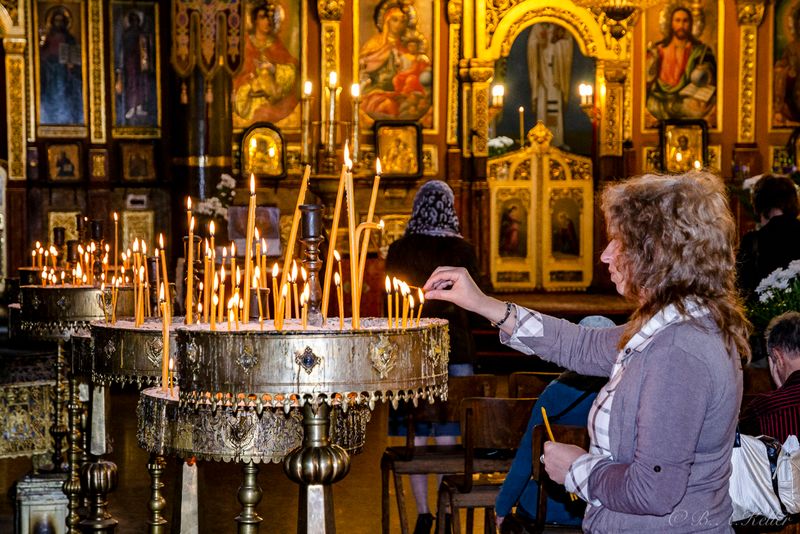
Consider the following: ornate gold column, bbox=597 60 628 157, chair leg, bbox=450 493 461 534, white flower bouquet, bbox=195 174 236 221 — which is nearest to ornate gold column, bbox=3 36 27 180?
white flower bouquet, bbox=195 174 236 221

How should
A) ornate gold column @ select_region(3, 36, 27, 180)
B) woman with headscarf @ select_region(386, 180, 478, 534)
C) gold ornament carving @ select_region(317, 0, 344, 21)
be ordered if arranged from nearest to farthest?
1. woman with headscarf @ select_region(386, 180, 478, 534)
2. ornate gold column @ select_region(3, 36, 27, 180)
3. gold ornament carving @ select_region(317, 0, 344, 21)

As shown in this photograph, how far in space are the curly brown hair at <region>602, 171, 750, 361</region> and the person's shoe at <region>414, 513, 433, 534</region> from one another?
321 cm

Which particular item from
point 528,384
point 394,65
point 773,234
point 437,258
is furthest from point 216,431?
point 394,65

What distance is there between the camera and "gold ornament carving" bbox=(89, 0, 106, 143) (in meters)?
14.6

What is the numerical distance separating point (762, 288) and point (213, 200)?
27.0 feet

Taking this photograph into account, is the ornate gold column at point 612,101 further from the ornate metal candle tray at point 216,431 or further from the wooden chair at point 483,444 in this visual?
the ornate metal candle tray at point 216,431

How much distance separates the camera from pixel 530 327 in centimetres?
339

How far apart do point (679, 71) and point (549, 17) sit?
1.77 meters

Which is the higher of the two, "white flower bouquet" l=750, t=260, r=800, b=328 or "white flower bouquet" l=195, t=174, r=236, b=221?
"white flower bouquet" l=195, t=174, r=236, b=221

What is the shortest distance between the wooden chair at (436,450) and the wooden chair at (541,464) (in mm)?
1212

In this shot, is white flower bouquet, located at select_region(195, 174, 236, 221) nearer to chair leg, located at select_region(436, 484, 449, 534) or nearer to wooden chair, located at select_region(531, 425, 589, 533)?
chair leg, located at select_region(436, 484, 449, 534)

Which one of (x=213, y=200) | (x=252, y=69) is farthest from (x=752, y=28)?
(x=213, y=200)

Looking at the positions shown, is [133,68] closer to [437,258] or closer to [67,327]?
[437,258]

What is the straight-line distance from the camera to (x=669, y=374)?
2609 millimetres
